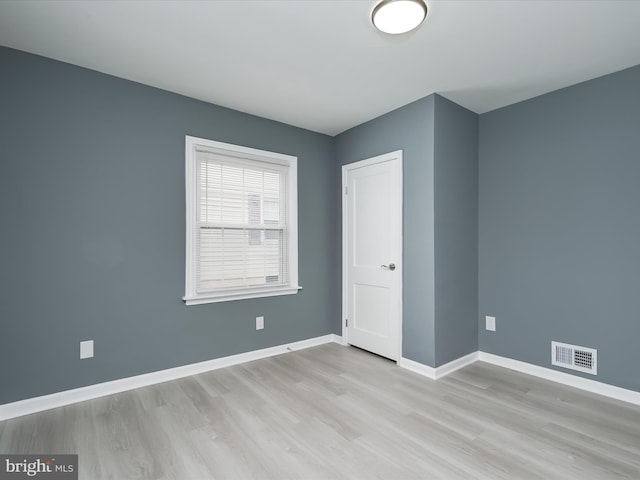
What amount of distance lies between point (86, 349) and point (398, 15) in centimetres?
317

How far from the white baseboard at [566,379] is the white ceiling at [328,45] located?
8.24ft

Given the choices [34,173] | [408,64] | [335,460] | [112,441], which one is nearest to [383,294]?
[335,460]

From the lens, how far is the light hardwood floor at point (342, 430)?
5.80 feet

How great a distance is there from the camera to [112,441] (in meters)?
1.99

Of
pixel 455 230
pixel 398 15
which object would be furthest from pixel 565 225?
pixel 398 15

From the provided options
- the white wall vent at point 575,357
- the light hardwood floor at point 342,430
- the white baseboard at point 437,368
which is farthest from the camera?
the white baseboard at point 437,368

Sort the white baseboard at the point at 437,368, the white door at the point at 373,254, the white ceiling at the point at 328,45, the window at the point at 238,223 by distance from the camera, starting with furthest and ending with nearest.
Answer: the white door at the point at 373,254 < the window at the point at 238,223 < the white baseboard at the point at 437,368 < the white ceiling at the point at 328,45

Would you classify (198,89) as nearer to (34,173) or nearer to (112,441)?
(34,173)

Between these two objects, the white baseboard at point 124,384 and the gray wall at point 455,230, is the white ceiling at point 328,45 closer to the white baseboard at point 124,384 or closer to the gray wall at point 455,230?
the gray wall at point 455,230

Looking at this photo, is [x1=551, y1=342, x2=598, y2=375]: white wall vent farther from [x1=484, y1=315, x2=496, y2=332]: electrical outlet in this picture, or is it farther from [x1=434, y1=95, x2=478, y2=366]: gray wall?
[x1=434, y1=95, x2=478, y2=366]: gray wall

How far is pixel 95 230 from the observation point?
8.43ft

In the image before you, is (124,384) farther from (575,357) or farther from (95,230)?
(575,357)

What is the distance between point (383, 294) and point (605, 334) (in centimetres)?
185

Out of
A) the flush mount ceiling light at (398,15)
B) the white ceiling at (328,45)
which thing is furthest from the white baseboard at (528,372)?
the flush mount ceiling light at (398,15)
